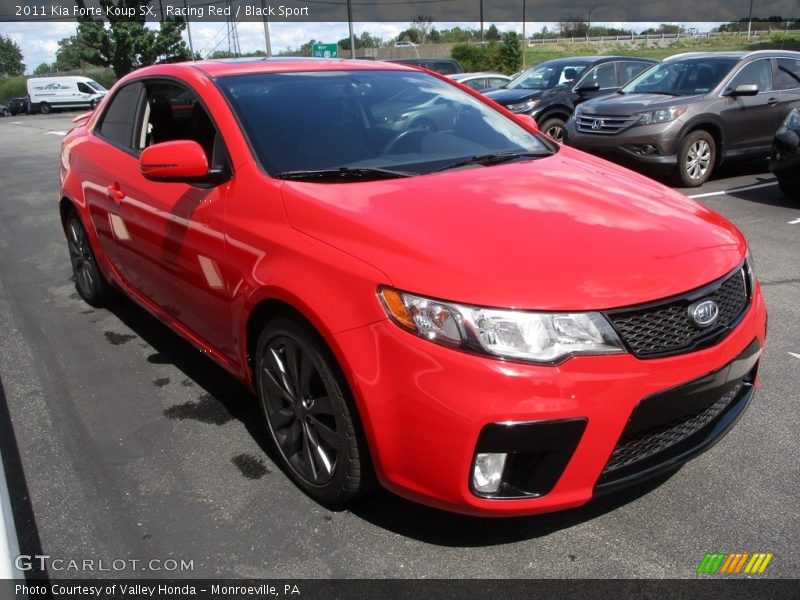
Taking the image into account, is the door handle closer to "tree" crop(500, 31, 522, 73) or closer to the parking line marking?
the parking line marking

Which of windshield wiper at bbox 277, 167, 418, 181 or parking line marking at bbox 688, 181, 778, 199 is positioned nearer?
windshield wiper at bbox 277, 167, 418, 181

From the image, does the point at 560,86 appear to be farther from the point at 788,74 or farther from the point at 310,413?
the point at 310,413

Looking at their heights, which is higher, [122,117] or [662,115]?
[122,117]

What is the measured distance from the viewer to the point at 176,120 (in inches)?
148

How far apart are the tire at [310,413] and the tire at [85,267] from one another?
2.48 meters

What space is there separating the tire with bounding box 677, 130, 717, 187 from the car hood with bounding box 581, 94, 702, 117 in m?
0.46

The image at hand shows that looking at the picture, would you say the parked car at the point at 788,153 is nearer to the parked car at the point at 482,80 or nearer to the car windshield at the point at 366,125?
the car windshield at the point at 366,125

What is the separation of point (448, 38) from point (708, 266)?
84862mm

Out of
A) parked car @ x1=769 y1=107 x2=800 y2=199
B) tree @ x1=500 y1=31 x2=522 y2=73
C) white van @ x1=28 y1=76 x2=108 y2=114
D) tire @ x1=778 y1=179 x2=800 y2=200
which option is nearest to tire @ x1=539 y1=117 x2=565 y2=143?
tire @ x1=778 y1=179 x2=800 y2=200

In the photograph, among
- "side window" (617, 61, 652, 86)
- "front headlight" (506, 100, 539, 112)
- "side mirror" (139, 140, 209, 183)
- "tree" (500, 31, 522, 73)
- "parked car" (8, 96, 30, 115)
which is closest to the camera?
"side mirror" (139, 140, 209, 183)

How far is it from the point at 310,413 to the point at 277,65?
1.95m

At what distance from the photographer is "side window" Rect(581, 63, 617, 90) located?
12.1m

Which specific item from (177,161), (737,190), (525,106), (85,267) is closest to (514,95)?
(525,106)

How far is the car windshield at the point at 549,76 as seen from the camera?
12.4m
